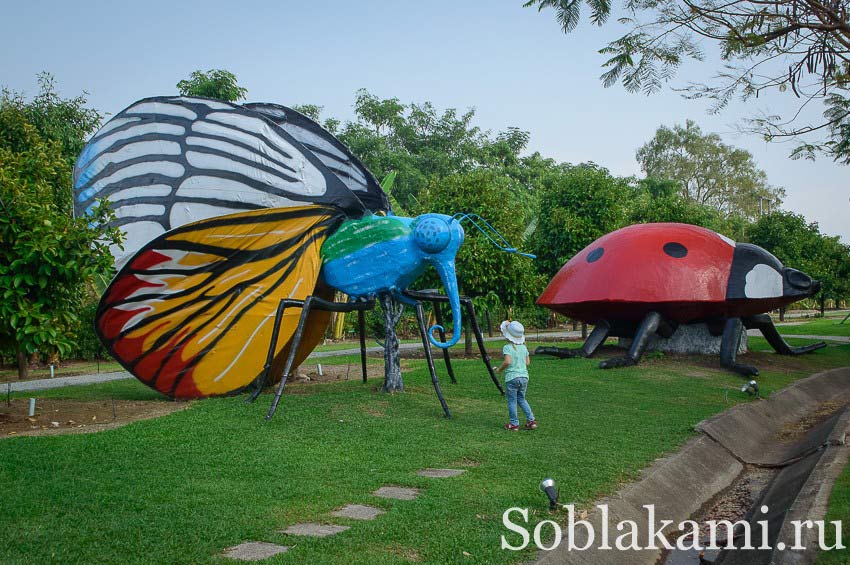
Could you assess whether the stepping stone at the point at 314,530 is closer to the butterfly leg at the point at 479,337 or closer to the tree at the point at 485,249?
the butterfly leg at the point at 479,337

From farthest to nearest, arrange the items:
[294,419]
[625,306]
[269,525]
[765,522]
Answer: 1. [625,306]
2. [294,419]
3. [765,522]
4. [269,525]

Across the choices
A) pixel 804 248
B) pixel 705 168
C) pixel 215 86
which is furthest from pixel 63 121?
pixel 705 168

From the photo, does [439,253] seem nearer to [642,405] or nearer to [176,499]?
[642,405]


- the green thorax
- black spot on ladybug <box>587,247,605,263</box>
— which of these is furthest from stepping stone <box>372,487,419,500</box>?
black spot on ladybug <box>587,247,605,263</box>

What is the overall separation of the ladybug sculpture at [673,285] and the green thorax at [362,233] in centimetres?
633

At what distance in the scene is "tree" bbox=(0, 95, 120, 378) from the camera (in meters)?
7.91

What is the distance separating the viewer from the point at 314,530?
480 centimetres

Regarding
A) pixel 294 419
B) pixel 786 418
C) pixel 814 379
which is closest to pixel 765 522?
pixel 294 419

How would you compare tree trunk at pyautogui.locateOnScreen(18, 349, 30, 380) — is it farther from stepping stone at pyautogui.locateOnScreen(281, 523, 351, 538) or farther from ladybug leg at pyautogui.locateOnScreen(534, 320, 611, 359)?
stepping stone at pyautogui.locateOnScreen(281, 523, 351, 538)

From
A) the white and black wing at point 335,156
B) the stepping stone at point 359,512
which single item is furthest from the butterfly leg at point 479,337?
the stepping stone at point 359,512

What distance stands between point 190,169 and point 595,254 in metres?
9.19

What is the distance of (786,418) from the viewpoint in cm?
1133

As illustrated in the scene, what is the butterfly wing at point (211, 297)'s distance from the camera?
9.52 metres

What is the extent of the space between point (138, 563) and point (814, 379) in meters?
13.6
